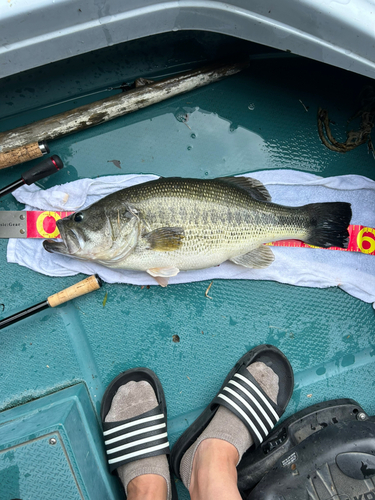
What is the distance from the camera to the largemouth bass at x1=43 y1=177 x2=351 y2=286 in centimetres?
175

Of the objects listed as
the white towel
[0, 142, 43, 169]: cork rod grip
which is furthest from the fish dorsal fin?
[0, 142, 43, 169]: cork rod grip

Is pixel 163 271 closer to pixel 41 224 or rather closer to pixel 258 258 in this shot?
pixel 258 258

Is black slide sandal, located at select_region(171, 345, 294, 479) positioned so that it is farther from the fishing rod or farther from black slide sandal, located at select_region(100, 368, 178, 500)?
the fishing rod

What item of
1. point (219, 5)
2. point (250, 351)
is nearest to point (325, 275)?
point (250, 351)

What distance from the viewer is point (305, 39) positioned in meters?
1.44

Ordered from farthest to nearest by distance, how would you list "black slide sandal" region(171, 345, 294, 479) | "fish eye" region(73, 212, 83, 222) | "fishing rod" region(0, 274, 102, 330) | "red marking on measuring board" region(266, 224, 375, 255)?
"red marking on measuring board" region(266, 224, 375, 255)
"black slide sandal" region(171, 345, 294, 479)
"fishing rod" region(0, 274, 102, 330)
"fish eye" region(73, 212, 83, 222)

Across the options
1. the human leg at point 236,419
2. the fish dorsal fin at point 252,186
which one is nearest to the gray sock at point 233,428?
the human leg at point 236,419

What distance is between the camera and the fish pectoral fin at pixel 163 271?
1.87m

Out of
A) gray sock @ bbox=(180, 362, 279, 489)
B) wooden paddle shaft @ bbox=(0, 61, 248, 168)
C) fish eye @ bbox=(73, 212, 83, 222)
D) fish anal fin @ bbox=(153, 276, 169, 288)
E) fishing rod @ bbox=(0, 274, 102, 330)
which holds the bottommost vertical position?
gray sock @ bbox=(180, 362, 279, 489)

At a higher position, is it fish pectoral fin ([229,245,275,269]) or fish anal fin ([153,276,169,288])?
fish anal fin ([153,276,169,288])

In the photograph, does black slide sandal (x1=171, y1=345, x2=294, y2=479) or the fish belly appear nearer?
the fish belly

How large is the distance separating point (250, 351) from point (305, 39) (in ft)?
5.31

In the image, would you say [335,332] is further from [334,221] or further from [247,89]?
[247,89]

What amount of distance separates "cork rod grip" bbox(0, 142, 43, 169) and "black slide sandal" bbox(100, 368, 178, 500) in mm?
1298
